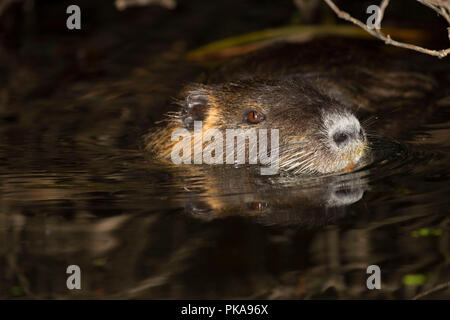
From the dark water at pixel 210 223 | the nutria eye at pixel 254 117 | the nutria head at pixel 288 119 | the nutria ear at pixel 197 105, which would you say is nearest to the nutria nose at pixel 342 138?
the nutria head at pixel 288 119

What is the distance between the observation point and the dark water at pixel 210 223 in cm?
307

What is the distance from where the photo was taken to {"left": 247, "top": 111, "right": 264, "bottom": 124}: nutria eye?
15.2 feet

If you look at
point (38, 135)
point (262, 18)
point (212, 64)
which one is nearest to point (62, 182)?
point (38, 135)

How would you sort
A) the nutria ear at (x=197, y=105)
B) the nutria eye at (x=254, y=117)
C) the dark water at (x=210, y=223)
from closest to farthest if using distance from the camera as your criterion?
1. the dark water at (x=210, y=223)
2. the nutria eye at (x=254, y=117)
3. the nutria ear at (x=197, y=105)

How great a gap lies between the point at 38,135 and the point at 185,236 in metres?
2.45

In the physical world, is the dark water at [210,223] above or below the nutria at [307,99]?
below

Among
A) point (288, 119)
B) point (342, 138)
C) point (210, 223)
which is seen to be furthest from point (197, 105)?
point (210, 223)

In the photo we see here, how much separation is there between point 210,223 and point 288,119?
3.59 ft

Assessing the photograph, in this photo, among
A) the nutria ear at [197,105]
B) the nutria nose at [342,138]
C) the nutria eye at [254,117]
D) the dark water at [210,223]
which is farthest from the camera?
the nutria ear at [197,105]

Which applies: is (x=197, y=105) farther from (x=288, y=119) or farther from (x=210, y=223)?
(x=210, y=223)

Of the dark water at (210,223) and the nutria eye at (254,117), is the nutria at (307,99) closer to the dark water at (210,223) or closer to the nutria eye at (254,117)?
the nutria eye at (254,117)

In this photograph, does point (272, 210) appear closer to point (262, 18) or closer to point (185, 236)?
point (185, 236)

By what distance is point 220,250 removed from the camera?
3336mm

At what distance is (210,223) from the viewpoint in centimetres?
366
